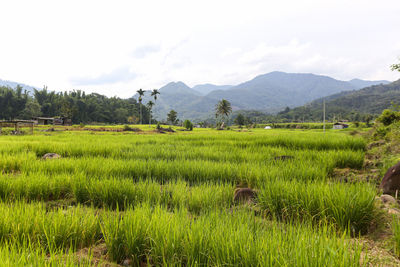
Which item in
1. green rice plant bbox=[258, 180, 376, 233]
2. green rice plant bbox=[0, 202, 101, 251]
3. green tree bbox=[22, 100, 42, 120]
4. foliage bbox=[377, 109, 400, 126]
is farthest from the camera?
green tree bbox=[22, 100, 42, 120]

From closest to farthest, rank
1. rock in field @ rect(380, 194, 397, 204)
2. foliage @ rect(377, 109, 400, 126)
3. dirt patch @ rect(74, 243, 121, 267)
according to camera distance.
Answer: dirt patch @ rect(74, 243, 121, 267)
rock in field @ rect(380, 194, 397, 204)
foliage @ rect(377, 109, 400, 126)

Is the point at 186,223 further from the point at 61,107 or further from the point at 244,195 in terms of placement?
the point at 61,107

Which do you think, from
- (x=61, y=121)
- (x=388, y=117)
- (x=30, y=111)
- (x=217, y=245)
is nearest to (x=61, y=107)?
(x=30, y=111)

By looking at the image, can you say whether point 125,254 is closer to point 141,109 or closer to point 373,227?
point 373,227

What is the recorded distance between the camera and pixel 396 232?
6.03 ft

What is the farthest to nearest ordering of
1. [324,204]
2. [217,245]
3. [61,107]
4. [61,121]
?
[61,107] < [61,121] < [324,204] < [217,245]

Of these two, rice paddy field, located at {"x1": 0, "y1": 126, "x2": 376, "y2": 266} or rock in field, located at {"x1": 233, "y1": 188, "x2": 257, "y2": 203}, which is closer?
rice paddy field, located at {"x1": 0, "y1": 126, "x2": 376, "y2": 266}

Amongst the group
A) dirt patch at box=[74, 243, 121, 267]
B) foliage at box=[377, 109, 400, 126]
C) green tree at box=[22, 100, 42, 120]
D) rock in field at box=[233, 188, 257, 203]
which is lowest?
dirt patch at box=[74, 243, 121, 267]

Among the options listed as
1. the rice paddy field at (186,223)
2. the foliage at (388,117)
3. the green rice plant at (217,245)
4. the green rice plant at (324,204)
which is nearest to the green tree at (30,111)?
the rice paddy field at (186,223)

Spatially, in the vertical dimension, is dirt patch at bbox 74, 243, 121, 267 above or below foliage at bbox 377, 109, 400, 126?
below

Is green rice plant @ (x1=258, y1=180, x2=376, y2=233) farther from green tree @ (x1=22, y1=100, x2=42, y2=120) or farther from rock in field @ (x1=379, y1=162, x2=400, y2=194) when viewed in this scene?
green tree @ (x1=22, y1=100, x2=42, y2=120)

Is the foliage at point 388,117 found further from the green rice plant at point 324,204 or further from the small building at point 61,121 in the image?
the small building at point 61,121

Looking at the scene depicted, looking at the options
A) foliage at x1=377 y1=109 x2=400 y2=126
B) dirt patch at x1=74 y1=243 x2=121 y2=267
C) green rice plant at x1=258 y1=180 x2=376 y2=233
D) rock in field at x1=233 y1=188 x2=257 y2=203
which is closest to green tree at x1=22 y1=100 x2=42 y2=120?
dirt patch at x1=74 y1=243 x2=121 y2=267

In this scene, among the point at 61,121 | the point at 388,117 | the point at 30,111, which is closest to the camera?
the point at 388,117
